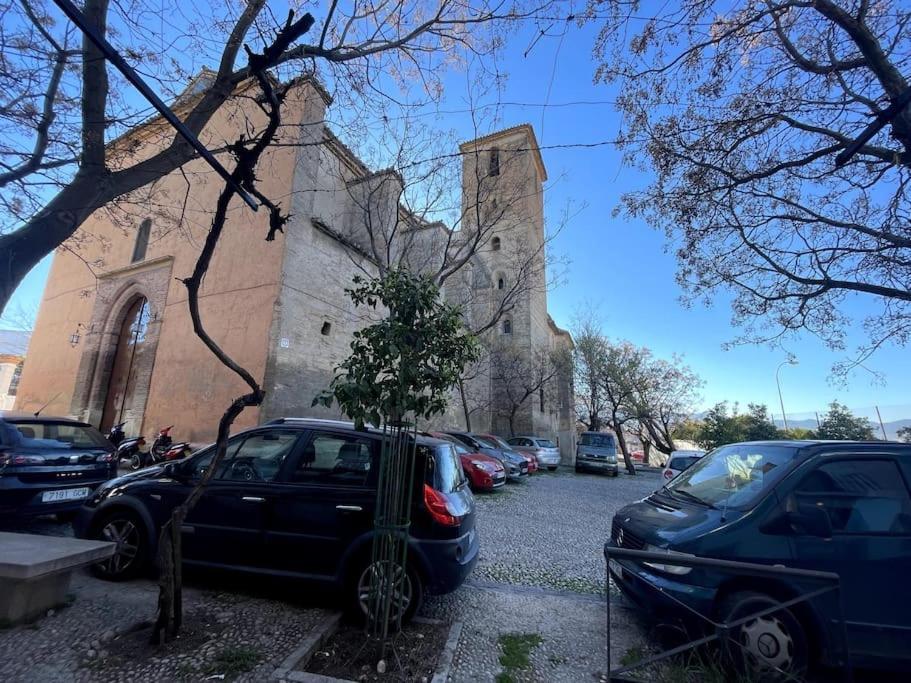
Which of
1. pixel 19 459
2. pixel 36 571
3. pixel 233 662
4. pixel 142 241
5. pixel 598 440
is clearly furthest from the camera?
pixel 598 440

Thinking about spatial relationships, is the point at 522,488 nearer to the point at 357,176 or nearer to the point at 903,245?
the point at 903,245

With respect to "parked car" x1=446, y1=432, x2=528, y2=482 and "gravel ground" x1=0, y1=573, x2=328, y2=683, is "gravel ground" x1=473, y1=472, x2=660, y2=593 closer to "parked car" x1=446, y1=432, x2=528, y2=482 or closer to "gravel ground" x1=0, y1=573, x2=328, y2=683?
"parked car" x1=446, y1=432, x2=528, y2=482

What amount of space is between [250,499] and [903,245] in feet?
37.2

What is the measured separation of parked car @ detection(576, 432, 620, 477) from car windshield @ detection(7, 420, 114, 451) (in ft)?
56.9

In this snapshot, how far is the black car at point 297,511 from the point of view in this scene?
10.3ft

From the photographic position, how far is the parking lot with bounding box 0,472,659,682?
2.48 metres

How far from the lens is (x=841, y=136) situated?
665cm

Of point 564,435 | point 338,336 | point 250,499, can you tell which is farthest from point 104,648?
point 564,435

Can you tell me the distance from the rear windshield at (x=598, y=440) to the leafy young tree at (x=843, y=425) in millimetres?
12182

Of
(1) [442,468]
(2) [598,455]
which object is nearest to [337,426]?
(1) [442,468]

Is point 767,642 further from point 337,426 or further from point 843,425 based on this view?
point 843,425

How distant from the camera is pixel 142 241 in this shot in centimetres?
1518

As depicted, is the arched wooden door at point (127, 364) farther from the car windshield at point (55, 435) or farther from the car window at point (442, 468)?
the car window at point (442, 468)

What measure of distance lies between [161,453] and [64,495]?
21.1 ft
